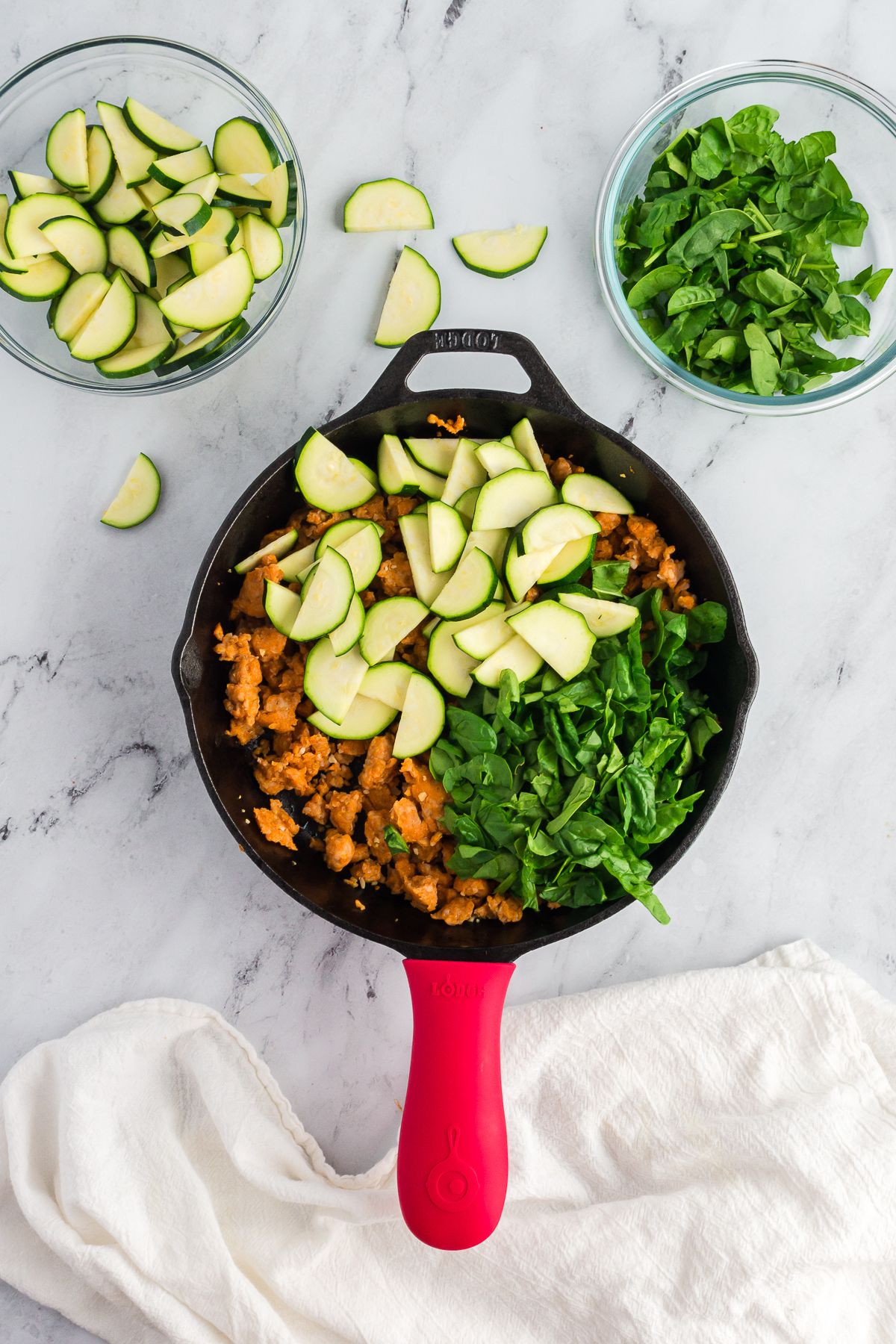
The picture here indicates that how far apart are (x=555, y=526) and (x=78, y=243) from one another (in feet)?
3.68

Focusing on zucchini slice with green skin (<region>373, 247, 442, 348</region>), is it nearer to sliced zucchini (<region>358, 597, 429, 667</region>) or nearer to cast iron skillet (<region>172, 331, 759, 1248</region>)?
cast iron skillet (<region>172, 331, 759, 1248</region>)

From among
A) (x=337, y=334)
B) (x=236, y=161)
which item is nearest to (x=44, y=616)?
(x=337, y=334)

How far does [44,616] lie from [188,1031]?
0.99 meters

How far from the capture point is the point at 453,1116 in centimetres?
182

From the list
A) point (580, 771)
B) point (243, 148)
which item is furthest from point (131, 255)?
point (580, 771)

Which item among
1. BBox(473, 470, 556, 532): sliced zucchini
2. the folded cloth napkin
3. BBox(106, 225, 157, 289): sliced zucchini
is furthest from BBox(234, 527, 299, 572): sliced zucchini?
the folded cloth napkin

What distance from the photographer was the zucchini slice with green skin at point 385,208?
2.15m

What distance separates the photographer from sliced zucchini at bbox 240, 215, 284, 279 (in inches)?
81.1

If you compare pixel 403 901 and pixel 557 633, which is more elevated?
pixel 557 633

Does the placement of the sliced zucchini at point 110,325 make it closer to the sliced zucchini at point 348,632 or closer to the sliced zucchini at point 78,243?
the sliced zucchini at point 78,243

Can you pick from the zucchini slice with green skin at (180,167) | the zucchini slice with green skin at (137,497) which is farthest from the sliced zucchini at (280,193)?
the zucchini slice with green skin at (137,497)

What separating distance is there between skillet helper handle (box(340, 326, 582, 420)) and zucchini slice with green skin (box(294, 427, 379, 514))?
98 mm

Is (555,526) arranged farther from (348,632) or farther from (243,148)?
(243,148)

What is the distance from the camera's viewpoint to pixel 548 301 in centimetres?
221
